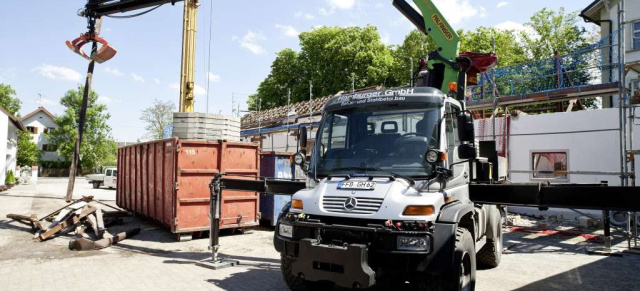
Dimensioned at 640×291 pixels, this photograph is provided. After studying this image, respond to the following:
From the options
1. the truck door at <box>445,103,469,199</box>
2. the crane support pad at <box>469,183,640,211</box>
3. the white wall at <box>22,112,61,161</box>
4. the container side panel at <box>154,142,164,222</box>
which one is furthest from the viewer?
the white wall at <box>22,112,61,161</box>

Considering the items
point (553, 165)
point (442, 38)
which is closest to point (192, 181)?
point (442, 38)

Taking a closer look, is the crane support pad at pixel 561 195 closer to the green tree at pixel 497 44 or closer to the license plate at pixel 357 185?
the license plate at pixel 357 185

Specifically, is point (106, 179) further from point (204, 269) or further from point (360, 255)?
point (360, 255)

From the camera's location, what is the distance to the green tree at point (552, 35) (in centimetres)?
3919

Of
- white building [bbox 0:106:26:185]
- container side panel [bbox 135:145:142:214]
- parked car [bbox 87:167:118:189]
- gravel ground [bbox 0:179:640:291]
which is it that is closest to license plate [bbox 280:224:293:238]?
gravel ground [bbox 0:179:640:291]

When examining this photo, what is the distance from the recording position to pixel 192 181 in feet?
32.9

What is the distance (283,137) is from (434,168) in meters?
23.8

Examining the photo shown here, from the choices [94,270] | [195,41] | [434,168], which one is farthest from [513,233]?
[195,41]

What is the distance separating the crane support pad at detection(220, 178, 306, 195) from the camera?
7414 millimetres

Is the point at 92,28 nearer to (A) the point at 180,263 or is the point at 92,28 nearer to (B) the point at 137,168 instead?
(B) the point at 137,168

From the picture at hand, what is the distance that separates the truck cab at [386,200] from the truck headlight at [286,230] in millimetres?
12

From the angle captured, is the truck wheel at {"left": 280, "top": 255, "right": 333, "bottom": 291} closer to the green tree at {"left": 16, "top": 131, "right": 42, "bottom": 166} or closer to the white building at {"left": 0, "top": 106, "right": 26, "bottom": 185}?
the white building at {"left": 0, "top": 106, "right": 26, "bottom": 185}

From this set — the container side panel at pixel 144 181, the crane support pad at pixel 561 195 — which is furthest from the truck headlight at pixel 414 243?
the container side panel at pixel 144 181

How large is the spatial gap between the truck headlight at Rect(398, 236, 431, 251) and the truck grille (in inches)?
16.8
